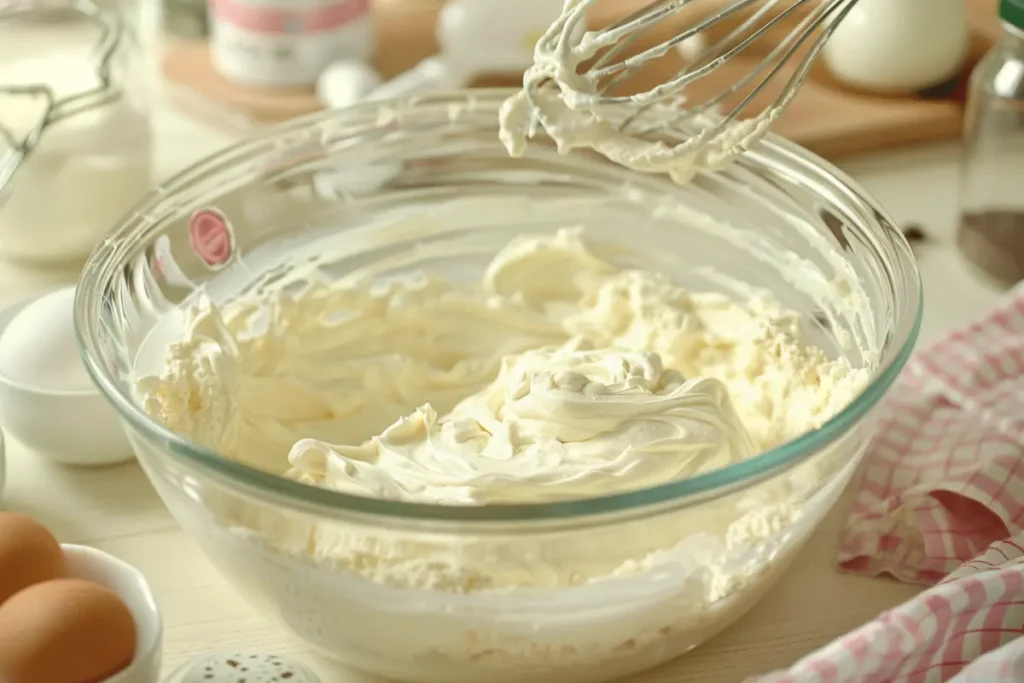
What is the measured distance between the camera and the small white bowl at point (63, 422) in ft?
3.16

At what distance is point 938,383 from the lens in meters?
1.06

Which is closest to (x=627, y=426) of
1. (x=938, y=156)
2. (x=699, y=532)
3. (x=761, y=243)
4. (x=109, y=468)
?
(x=699, y=532)

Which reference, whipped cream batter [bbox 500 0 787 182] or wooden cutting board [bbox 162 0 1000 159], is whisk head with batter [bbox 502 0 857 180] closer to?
whipped cream batter [bbox 500 0 787 182]

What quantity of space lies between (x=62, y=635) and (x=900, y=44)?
109 cm

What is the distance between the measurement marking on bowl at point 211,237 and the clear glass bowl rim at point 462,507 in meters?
0.03

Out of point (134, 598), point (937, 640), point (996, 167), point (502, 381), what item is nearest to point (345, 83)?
point (502, 381)

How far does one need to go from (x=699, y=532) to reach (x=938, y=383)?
1.34ft

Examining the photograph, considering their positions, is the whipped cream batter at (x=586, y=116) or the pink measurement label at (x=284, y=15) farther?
the pink measurement label at (x=284, y=15)

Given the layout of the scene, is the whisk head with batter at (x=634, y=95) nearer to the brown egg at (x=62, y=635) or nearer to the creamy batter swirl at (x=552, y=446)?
the creamy batter swirl at (x=552, y=446)

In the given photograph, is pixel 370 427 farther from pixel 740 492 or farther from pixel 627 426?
pixel 740 492

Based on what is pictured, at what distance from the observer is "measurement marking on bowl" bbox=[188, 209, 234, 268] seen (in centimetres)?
104

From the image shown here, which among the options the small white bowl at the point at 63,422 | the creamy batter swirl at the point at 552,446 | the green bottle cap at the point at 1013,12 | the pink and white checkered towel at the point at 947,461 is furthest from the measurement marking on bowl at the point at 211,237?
the green bottle cap at the point at 1013,12

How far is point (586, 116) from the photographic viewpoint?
0.89 m

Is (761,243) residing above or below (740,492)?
above
